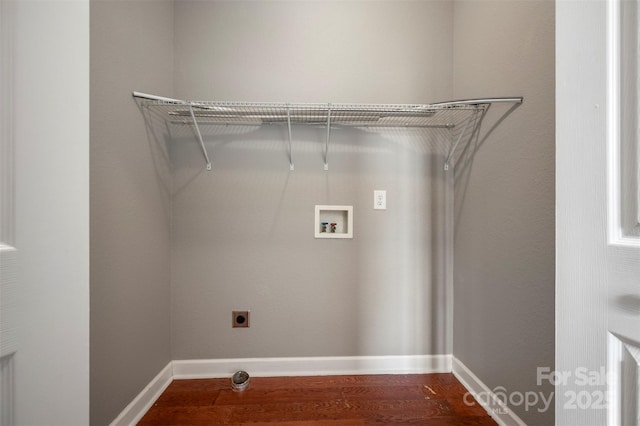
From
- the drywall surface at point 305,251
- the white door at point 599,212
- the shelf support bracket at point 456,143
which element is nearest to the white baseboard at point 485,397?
the drywall surface at point 305,251

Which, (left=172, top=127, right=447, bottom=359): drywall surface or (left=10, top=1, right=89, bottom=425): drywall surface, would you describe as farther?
(left=172, top=127, right=447, bottom=359): drywall surface

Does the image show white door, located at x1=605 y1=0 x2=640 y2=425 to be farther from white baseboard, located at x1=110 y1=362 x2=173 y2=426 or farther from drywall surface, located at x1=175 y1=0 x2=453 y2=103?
white baseboard, located at x1=110 y1=362 x2=173 y2=426

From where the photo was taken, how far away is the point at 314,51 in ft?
4.81

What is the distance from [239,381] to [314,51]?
6.38 feet

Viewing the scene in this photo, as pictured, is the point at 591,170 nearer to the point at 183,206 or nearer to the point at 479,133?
the point at 479,133

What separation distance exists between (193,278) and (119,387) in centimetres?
55

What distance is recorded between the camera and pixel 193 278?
4.74ft

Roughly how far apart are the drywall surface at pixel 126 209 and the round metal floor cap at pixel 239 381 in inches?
16.0

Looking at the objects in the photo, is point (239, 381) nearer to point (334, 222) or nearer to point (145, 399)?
point (145, 399)

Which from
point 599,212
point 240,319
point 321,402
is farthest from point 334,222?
point 599,212

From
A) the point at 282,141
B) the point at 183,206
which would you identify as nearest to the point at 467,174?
the point at 282,141

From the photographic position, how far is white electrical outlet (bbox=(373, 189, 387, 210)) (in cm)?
149

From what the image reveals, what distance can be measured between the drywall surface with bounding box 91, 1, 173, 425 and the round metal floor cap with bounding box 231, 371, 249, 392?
0.41 m

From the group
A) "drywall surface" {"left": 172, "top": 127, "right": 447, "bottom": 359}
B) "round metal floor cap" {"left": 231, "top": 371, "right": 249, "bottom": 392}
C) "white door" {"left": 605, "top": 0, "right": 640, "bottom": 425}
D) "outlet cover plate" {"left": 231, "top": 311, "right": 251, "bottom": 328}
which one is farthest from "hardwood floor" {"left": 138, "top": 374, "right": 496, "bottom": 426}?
"white door" {"left": 605, "top": 0, "right": 640, "bottom": 425}
